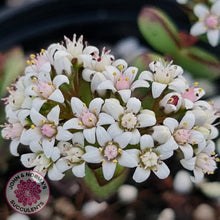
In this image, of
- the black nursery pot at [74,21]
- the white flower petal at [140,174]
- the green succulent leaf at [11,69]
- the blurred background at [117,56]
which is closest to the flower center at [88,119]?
the white flower petal at [140,174]

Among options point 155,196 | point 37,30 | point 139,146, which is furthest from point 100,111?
point 37,30

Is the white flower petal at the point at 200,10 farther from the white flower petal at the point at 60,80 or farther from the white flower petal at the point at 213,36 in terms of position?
the white flower petal at the point at 60,80

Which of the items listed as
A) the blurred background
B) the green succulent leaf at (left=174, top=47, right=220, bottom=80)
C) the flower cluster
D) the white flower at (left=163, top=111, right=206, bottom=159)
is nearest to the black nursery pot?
the blurred background

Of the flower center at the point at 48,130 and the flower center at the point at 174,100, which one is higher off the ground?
the flower center at the point at 48,130

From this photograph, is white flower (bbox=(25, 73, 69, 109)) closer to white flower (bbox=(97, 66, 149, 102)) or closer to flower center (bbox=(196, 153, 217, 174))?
white flower (bbox=(97, 66, 149, 102))

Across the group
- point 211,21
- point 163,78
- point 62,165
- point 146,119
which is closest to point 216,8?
point 211,21

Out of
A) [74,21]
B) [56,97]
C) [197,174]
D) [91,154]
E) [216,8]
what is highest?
[74,21]

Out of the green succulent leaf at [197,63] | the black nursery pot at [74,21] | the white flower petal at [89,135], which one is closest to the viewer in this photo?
the white flower petal at [89,135]

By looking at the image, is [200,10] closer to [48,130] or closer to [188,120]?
[188,120]
